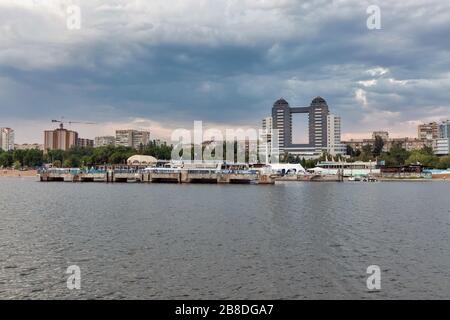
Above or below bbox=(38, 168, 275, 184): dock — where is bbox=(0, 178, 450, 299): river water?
below

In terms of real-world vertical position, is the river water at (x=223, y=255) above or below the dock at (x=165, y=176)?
below

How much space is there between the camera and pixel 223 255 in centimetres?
3105

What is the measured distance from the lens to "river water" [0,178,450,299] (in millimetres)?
23609

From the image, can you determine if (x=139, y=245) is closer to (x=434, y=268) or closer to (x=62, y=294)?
(x=62, y=294)

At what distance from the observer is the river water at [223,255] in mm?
23609

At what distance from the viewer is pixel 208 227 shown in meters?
43.4

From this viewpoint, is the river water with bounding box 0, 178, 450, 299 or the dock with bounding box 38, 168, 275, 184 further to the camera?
the dock with bounding box 38, 168, 275, 184

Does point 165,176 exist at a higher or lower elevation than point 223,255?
higher

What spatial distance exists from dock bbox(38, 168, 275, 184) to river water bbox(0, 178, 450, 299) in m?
86.7

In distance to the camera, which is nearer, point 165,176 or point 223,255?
point 223,255

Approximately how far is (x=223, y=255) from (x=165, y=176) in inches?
4801

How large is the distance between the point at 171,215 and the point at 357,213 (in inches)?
885

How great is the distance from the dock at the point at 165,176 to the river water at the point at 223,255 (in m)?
86.7
